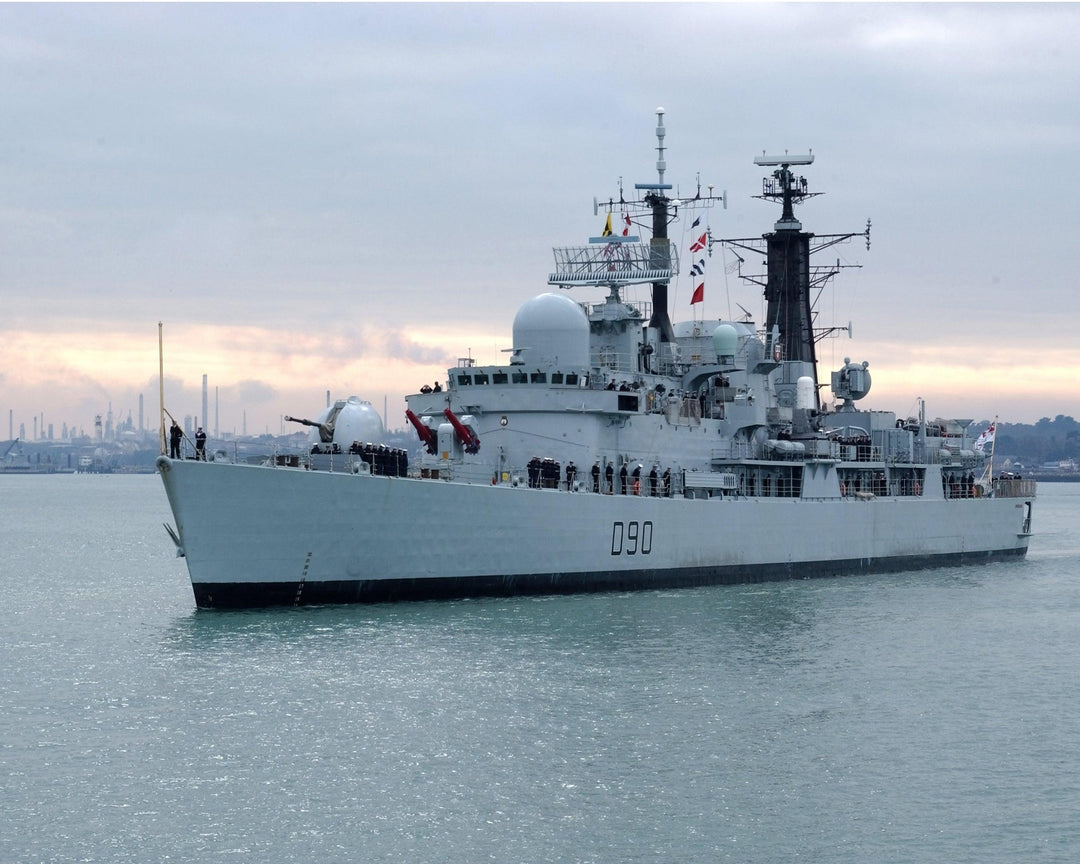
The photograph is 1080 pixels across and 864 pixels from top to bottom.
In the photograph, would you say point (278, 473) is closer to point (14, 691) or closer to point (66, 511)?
point (14, 691)

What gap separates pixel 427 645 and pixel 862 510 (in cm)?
1954

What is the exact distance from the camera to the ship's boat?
85.7 feet

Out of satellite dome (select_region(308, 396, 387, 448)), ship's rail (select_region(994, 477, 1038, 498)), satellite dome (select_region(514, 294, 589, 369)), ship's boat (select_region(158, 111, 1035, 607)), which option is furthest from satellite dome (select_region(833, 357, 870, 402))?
satellite dome (select_region(308, 396, 387, 448))

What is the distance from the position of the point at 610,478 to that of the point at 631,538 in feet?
5.23

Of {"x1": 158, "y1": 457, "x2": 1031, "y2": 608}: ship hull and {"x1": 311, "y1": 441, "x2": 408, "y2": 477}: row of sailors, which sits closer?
{"x1": 158, "y1": 457, "x2": 1031, "y2": 608}: ship hull

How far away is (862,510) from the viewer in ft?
129

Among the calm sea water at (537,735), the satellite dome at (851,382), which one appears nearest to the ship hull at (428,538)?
the calm sea water at (537,735)

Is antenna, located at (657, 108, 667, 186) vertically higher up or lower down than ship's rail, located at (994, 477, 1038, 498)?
higher up

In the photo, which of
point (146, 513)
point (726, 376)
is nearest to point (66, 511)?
point (146, 513)

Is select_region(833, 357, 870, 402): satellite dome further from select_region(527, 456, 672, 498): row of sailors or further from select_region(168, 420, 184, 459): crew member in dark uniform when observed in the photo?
select_region(168, 420, 184, 459): crew member in dark uniform

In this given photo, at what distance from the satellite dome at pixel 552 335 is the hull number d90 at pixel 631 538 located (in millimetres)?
4189

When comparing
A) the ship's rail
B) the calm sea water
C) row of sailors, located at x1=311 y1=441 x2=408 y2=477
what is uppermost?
row of sailors, located at x1=311 y1=441 x2=408 y2=477

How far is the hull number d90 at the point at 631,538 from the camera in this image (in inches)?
1202

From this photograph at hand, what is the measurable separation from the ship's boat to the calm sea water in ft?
3.56
